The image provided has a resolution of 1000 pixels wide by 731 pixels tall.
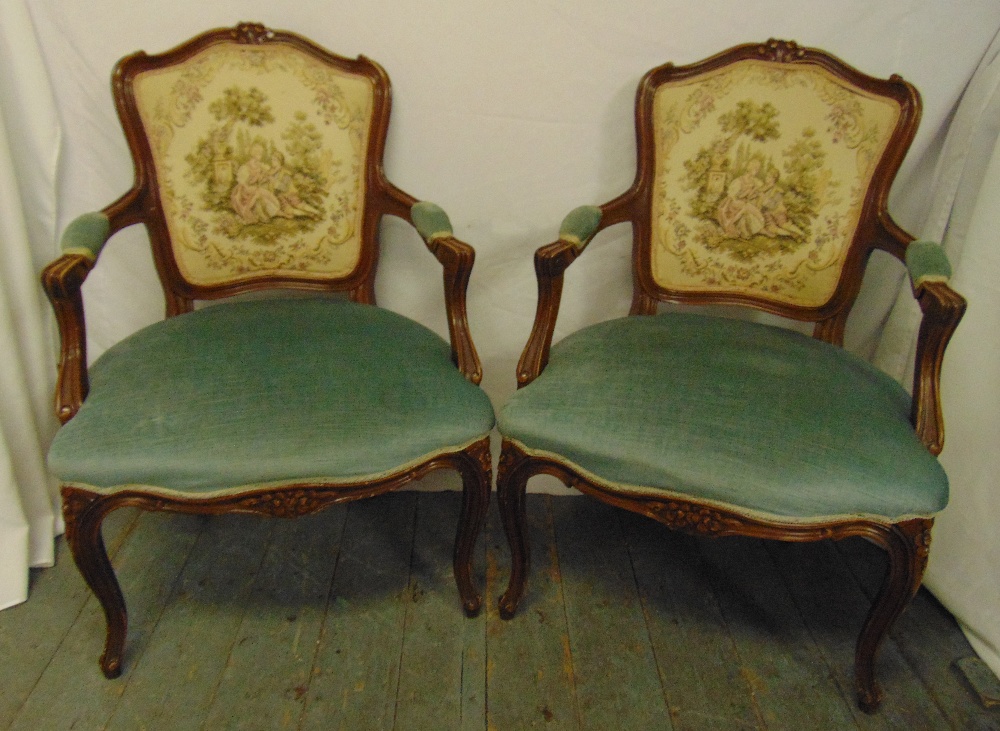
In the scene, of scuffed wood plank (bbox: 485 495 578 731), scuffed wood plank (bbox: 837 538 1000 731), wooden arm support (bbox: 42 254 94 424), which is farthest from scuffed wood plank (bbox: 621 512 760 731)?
wooden arm support (bbox: 42 254 94 424)

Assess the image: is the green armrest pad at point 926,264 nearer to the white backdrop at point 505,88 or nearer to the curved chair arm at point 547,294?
the white backdrop at point 505,88

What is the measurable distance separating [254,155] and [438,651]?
37.8 inches

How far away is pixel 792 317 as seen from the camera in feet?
4.49

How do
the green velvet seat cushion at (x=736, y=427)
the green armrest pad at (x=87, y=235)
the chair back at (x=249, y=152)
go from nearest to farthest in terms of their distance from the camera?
the green velvet seat cushion at (x=736, y=427) < the green armrest pad at (x=87, y=235) < the chair back at (x=249, y=152)

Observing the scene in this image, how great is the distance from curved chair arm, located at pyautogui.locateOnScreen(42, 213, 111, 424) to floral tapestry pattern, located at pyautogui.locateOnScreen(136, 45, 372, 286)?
27cm

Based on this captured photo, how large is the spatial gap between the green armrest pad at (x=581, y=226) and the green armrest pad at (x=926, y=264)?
50cm

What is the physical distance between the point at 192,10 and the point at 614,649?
141 centimetres

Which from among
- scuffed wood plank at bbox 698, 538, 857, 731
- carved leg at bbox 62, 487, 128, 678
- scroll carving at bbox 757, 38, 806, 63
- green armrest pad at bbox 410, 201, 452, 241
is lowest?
scuffed wood plank at bbox 698, 538, 857, 731

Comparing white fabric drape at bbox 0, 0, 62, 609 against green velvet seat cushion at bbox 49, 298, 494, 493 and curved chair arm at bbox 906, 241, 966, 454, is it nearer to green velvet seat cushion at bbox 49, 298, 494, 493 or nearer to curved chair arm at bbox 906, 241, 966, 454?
green velvet seat cushion at bbox 49, 298, 494, 493

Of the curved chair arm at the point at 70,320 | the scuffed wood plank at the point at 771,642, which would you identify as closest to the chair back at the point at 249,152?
the curved chair arm at the point at 70,320

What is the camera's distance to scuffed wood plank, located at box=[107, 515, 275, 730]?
118cm

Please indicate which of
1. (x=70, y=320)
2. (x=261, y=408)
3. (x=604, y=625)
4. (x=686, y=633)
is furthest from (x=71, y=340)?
(x=686, y=633)

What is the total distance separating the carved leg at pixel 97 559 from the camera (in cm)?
105

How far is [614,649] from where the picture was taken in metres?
1.31
